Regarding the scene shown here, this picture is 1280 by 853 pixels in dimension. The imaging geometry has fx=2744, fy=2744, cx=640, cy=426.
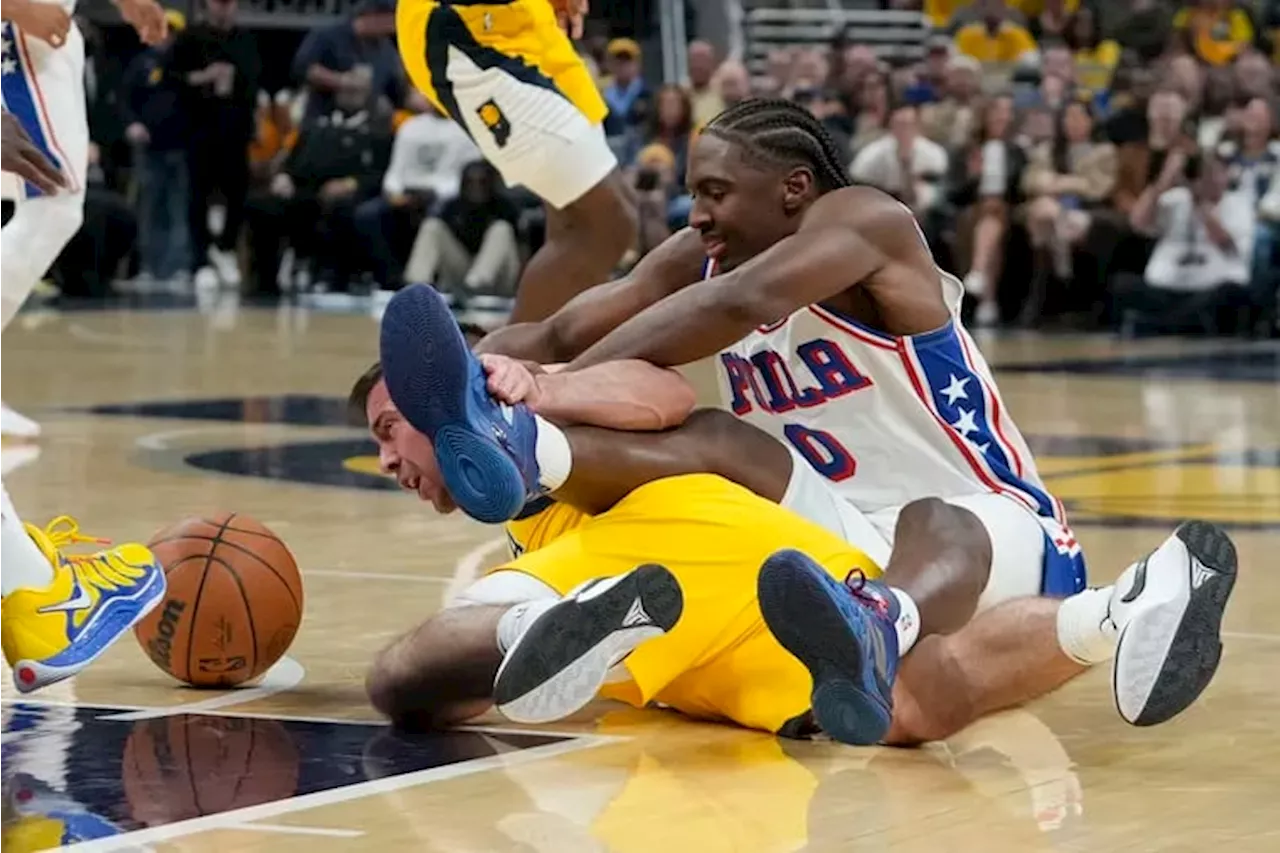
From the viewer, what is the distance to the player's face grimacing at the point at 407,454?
4391 millimetres

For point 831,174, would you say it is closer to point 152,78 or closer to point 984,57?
point 152,78

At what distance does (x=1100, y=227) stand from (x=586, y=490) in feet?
39.9

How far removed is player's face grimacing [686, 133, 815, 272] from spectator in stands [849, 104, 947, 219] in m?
12.2

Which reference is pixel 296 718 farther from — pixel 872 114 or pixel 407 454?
pixel 872 114

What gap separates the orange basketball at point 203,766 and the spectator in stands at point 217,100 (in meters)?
15.0

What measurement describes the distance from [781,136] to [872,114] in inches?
515

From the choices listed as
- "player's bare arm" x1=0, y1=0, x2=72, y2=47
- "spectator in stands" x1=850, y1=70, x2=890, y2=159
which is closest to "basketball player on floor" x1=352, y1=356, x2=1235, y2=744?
"player's bare arm" x1=0, y1=0, x2=72, y2=47

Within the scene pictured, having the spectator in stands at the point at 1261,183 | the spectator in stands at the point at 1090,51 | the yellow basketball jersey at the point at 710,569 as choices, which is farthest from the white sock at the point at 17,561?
the spectator in stands at the point at 1090,51

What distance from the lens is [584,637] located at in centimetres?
409

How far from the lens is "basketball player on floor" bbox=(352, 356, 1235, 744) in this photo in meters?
4.14

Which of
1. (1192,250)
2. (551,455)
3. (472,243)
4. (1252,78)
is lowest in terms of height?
(472,243)

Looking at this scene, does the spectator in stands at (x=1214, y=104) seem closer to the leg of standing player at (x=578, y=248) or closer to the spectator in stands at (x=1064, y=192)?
the spectator in stands at (x=1064, y=192)

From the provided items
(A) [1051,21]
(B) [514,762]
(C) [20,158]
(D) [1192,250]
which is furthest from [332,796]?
(A) [1051,21]

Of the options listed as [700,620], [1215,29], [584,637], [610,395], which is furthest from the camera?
[1215,29]
